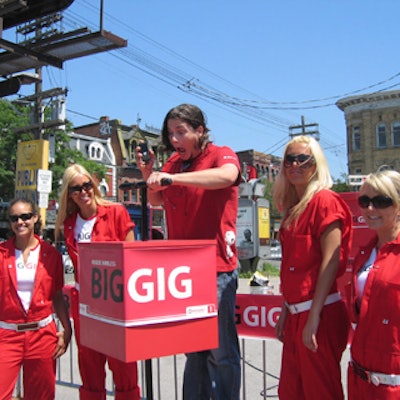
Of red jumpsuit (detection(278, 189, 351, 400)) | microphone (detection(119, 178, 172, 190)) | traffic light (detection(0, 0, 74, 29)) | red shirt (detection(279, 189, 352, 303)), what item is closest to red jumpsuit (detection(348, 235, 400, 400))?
red jumpsuit (detection(278, 189, 351, 400))

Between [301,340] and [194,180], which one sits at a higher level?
[194,180]

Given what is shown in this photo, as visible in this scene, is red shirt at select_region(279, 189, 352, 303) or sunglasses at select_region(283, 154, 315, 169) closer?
red shirt at select_region(279, 189, 352, 303)

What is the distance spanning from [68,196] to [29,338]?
0.93 m

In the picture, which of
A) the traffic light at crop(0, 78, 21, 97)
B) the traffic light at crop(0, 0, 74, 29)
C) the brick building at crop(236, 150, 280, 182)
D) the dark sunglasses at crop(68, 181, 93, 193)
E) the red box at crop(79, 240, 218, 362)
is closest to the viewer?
the red box at crop(79, 240, 218, 362)

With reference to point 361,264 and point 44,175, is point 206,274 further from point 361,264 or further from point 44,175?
point 44,175

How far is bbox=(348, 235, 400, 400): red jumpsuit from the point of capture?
6.99ft

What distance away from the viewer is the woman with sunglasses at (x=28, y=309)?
10.2ft

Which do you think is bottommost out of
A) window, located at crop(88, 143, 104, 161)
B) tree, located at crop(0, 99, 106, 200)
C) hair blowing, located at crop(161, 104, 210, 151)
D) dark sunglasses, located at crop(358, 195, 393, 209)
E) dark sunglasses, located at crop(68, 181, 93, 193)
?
dark sunglasses, located at crop(358, 195, 393, 209)

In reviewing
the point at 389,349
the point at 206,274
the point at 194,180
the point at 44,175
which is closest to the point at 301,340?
the point at 389,349

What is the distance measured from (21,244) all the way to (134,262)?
5.08 ft

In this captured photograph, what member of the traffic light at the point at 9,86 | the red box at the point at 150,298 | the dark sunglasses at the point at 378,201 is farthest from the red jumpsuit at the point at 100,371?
the traffic light at the point at 9,86

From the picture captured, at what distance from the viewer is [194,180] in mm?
2436

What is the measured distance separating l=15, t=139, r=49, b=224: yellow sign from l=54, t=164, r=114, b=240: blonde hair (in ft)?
35.7

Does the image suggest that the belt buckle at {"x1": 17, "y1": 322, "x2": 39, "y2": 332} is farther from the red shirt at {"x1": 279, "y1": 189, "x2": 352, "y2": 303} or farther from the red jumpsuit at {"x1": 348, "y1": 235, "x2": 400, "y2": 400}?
the red jumpsuit at {"x1": 348, "y1": 235, "x2": 400, "y2": 400}
